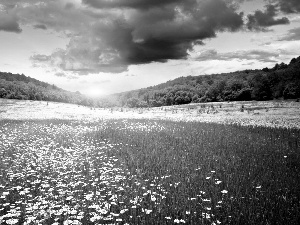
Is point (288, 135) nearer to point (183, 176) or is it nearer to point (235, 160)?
point (235, 160)

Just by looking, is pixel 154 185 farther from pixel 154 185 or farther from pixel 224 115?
pixel 224 115

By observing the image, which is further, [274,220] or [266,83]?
[266,83]

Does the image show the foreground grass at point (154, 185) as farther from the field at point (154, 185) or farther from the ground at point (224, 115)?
the ground at point (224, 115)

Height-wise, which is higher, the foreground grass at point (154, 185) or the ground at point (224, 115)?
the ground at point (224, 115)

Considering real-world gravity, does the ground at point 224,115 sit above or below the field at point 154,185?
above

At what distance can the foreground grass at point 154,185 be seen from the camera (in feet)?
22.1

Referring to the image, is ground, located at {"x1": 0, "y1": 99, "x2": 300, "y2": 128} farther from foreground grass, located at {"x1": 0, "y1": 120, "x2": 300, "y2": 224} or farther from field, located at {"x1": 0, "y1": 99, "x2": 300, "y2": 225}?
foreground grass, located at {"x1": 0, "y1": 120, "x2": 300, "y2": 224}

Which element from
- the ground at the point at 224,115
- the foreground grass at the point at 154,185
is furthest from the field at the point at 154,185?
the ground at the point at 224,115

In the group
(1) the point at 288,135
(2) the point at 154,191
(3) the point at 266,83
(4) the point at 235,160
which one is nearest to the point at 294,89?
(3) the point at 266,83

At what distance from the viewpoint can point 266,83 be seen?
256 feet

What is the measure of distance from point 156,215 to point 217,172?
14.9 feet

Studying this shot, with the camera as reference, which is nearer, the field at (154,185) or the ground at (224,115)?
the field at (154,185)

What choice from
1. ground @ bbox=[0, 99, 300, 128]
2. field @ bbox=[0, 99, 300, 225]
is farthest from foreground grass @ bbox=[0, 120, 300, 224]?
ground @ bbox=[0, 99, 300, 128]

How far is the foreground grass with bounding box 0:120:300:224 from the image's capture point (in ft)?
22.1
